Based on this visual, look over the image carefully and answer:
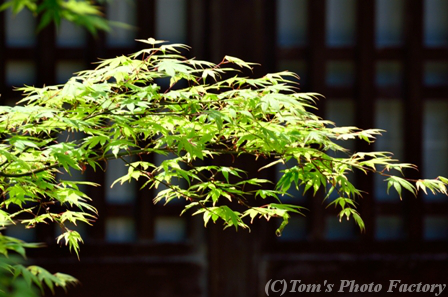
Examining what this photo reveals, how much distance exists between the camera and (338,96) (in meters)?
6.07

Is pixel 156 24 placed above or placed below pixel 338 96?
above

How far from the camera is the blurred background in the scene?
592cm

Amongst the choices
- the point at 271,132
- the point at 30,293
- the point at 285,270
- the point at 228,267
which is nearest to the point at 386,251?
the point at 285,270

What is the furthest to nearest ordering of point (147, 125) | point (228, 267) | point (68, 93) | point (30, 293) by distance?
point (228, 267) < point (147, 125) < point (68, 93) < point (30, 293)

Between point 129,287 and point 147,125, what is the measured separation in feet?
11.8

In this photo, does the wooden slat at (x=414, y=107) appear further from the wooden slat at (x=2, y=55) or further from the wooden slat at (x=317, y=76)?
the wooden slat at (x=2, y=55)

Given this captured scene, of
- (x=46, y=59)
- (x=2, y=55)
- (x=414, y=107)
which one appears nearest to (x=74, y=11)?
(x=46, y=59)

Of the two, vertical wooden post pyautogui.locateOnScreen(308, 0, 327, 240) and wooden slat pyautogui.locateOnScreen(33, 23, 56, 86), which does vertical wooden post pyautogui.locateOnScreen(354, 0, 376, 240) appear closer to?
vertical wooden post pyautogui.locateOnScreen(308, 0, 327, 240)

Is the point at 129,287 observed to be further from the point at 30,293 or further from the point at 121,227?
the point at 30,293

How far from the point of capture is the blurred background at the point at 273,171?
5.92 meters

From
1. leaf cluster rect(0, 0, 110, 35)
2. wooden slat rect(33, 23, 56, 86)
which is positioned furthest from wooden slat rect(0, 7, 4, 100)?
leaf cluster rect(0, 0, 110, 35)

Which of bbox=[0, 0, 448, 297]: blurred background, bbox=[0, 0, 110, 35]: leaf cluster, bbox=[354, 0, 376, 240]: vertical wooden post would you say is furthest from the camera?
bbox=[354, 0, 376, 240]: vertical wooden post

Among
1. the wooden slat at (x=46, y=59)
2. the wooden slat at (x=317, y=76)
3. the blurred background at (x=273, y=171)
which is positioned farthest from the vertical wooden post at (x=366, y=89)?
the wooden slat at (x=46, y=59)

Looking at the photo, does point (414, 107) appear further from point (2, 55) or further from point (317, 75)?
point (2, 55)
